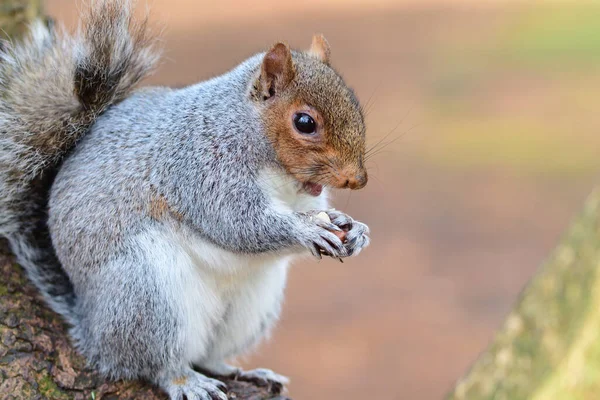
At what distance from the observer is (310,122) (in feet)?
7.50

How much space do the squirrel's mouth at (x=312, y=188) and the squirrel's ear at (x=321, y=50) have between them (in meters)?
0.50

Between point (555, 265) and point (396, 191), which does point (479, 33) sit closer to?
point (396, 191)

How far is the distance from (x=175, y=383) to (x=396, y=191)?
16.6 ft

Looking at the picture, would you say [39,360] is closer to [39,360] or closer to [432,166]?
[39,360]

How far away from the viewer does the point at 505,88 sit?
8508 millimetres

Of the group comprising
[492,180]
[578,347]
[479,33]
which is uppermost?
[479,33]

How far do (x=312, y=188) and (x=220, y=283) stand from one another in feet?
1.48

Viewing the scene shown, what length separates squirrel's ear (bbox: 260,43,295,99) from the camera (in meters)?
2.29

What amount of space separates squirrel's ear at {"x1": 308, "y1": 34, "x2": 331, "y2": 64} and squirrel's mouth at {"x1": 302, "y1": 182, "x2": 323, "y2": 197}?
1.64ft

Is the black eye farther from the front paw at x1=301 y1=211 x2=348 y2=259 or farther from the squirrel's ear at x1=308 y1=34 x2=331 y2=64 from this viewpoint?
the squirrel's ear at x1=308 y1=34 x2=331 y2=64

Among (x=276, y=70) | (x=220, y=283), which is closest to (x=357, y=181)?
(x=276, y=70)

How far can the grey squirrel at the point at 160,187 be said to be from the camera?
226 cm

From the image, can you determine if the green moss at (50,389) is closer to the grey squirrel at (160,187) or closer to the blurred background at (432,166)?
the grey squirrel at (160,187)

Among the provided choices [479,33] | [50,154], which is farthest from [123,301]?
[479,33]
